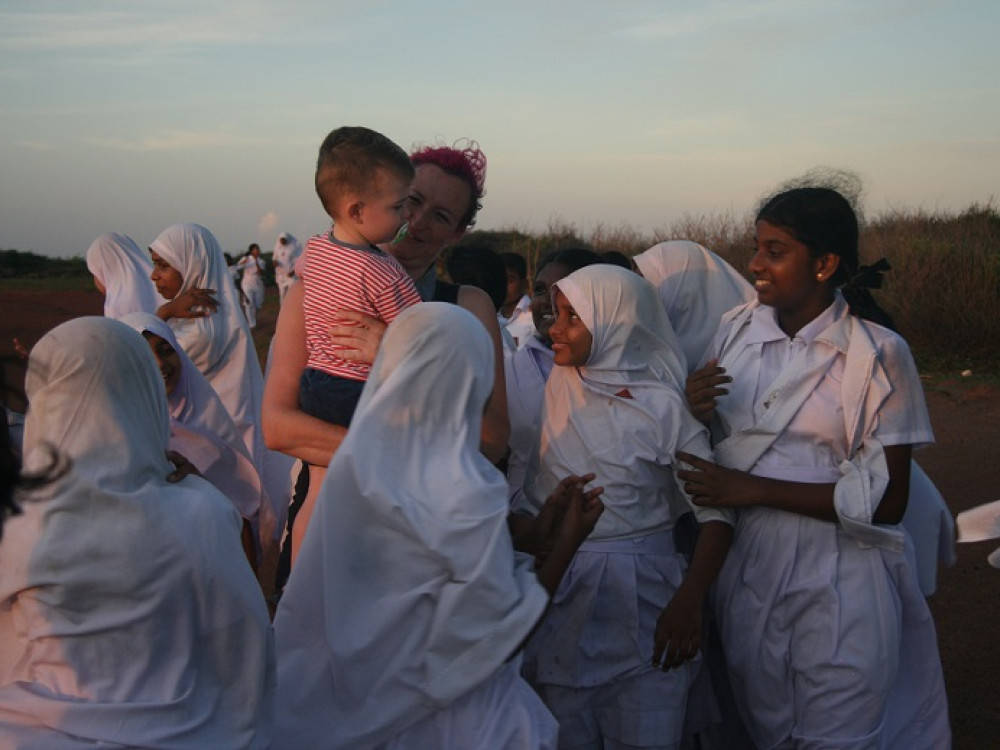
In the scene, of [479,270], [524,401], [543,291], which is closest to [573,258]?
[543,291]

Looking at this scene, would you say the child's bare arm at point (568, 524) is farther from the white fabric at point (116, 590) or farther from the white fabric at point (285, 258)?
the white fabric at point (285, 258)

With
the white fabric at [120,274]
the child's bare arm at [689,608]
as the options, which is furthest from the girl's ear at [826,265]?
the white fabric at [120,274]

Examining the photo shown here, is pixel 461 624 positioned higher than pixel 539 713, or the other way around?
pixel 461 624

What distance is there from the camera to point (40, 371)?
2.94 m

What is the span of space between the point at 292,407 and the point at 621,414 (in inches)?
45.7

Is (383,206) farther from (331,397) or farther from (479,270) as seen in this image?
(479,270)

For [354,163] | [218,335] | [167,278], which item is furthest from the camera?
[167,278]

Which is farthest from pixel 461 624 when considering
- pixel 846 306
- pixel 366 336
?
pixel 846 306

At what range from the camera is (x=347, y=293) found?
3.57 m

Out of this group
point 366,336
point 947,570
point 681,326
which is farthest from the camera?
point 947,570

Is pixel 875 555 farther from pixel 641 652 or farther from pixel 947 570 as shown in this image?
pixel 947 570

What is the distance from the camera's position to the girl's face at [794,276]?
13.3ft

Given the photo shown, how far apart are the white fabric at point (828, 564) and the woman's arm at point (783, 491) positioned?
6 centimetres

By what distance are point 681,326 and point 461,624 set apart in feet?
7.85
